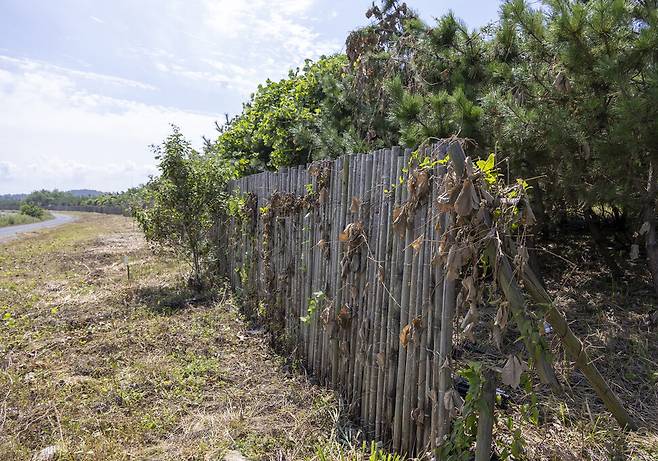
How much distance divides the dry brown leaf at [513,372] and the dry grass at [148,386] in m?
1.37

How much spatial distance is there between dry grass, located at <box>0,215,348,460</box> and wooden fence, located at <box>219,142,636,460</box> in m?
0.42

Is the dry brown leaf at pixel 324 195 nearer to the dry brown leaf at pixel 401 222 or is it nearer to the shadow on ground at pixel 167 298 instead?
the dry brown leaf at pixel 401 222

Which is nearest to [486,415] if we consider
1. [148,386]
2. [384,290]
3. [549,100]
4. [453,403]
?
[453,403]

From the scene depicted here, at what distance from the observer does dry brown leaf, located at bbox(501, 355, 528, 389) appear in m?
2.09

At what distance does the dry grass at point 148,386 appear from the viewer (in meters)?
3.04

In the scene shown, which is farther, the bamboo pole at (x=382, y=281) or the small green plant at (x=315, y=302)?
the small green plant at (x=315, y=302)

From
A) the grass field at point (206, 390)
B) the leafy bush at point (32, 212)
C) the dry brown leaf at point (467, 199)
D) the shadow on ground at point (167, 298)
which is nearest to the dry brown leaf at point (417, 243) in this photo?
the dry brown leaf at point (467, 199)

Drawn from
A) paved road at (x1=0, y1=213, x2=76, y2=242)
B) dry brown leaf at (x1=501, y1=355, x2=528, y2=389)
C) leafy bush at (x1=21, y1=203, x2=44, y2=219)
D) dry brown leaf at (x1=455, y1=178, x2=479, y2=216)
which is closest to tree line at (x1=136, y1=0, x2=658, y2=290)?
dry brown leaf at (x1=455, y1=178, x2=479, y2=216)

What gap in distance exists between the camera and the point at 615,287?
5363mm

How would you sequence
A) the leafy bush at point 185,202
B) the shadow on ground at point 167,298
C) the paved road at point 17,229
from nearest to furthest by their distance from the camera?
the shadow on ground at point 167,298 → the leafy bush at point 185,202 → the paved road at point 17,229

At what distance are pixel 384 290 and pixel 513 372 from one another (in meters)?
0.99

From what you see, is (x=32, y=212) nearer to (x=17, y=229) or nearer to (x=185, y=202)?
(x=17, y=229)

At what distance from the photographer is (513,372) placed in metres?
2.09

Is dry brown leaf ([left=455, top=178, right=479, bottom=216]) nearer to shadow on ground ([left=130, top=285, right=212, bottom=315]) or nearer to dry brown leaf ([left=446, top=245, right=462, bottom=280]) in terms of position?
dry brown leaf ([left=446, top=245, right=462, bottom=280])
